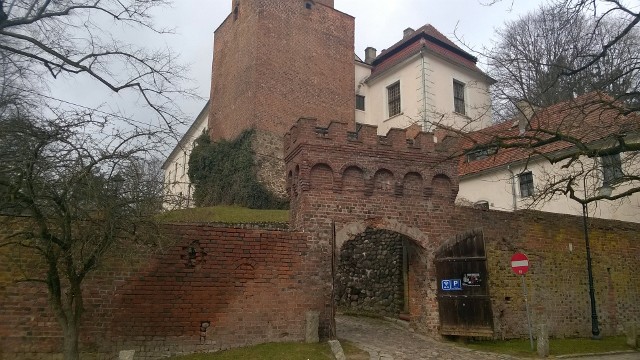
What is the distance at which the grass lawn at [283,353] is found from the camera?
9219mm

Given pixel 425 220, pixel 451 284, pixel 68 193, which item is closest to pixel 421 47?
pixel 425 220

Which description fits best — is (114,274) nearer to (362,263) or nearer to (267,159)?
(362,263)

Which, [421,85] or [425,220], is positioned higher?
[421,85]

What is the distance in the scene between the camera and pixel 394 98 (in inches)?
1100

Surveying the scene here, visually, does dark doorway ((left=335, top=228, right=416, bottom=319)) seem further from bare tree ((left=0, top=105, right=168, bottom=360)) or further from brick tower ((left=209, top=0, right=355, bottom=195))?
bare tree ((left=0, top=105, right=168, bottom=360))

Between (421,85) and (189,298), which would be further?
(421,85)

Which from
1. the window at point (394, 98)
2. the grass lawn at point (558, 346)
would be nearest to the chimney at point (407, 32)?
the window at point (394, 98)

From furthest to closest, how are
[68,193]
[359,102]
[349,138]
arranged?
[359,102] < [349,138] < [68,193]

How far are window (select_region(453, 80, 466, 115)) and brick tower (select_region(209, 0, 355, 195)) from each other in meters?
5.70

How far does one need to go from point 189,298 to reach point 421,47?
20230mm

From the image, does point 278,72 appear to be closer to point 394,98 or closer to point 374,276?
point 394,98

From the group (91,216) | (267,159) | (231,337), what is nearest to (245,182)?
(267,159)

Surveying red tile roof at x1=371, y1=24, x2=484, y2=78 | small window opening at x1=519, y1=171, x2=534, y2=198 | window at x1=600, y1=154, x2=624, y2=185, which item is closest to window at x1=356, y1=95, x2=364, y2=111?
red tile roof at x1=371, y1=24, x2=484, y2=78

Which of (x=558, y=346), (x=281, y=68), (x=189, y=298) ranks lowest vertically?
(x=558, y=346)
